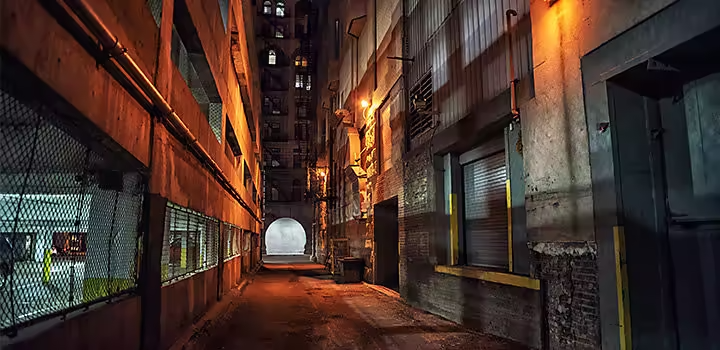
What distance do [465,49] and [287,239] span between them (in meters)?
39.6

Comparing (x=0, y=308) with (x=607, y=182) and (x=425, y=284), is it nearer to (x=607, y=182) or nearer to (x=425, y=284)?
(x=607, y=182)

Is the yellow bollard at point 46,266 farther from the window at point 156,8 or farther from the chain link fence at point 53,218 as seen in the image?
the window at point 156,8

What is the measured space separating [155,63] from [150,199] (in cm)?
154

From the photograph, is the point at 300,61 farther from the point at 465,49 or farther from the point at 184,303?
the point at 184,303

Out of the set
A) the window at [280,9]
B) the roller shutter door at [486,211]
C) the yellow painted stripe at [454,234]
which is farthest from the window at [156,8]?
the window at [280,9]

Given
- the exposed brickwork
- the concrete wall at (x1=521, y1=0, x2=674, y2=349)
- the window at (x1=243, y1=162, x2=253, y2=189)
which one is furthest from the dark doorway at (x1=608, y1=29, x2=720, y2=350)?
the window at (x1=243, y1=162, x2=253, y2=189)

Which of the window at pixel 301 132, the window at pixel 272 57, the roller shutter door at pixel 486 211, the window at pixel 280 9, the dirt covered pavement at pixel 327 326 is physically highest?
the window at pixel 280 9

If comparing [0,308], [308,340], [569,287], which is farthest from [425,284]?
[0,308]

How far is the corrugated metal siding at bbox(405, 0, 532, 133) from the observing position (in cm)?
677

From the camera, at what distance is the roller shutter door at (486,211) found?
25.1 feet

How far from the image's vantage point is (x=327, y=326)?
8.54m

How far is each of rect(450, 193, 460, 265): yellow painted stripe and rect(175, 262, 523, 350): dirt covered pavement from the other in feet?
3.86

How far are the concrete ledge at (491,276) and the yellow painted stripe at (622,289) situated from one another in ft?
4.73

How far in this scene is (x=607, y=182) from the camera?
4.73 meters
